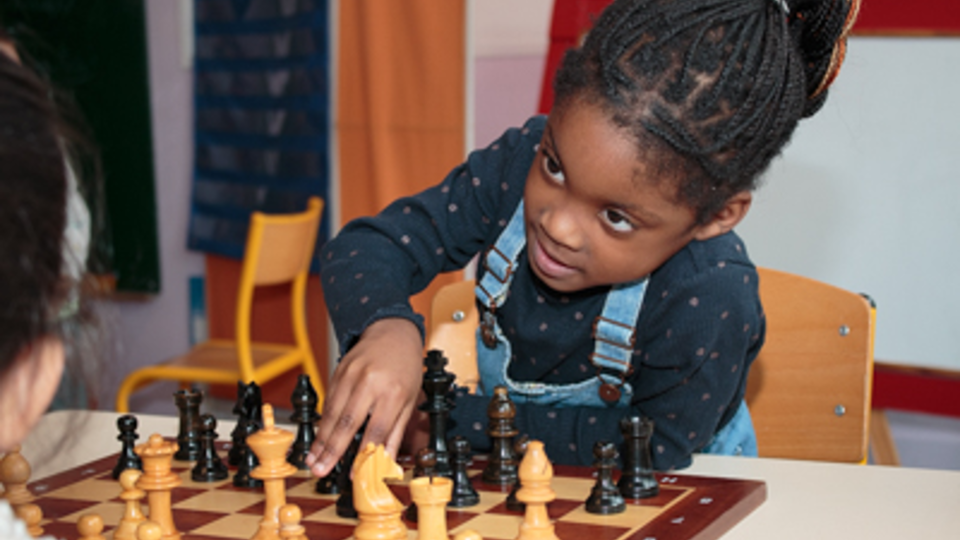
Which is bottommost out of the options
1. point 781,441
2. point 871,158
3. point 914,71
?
point 781,441

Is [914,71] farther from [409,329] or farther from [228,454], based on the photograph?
[228,454]

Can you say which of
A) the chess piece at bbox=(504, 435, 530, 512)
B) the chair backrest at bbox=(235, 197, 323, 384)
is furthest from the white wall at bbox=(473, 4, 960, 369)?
the chess piece at bbox=(504, 435, 530, 512)

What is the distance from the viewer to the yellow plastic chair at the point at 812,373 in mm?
1400

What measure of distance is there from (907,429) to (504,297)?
157 centimetres

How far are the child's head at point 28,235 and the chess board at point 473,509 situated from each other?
1.15ft

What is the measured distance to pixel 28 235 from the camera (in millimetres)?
545

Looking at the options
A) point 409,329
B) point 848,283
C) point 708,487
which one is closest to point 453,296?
point 409,329

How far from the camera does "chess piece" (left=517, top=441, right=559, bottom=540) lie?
84 centimetres

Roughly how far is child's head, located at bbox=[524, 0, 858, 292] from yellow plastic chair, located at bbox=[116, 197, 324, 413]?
1.59 meters

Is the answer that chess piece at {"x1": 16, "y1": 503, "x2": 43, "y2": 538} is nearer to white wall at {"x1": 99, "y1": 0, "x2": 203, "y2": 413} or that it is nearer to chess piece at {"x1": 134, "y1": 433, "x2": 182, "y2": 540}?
chess piece at {"x1": 134, "y1": 433, "x2": 182, "y2": 540}

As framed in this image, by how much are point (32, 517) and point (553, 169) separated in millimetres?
604

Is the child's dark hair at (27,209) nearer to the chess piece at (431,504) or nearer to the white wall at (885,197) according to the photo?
the chess piece at (431,504)

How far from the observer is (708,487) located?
1.02m

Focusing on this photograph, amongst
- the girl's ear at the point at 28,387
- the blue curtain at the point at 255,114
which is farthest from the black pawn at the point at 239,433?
the blue curtain at the point at 255,114
